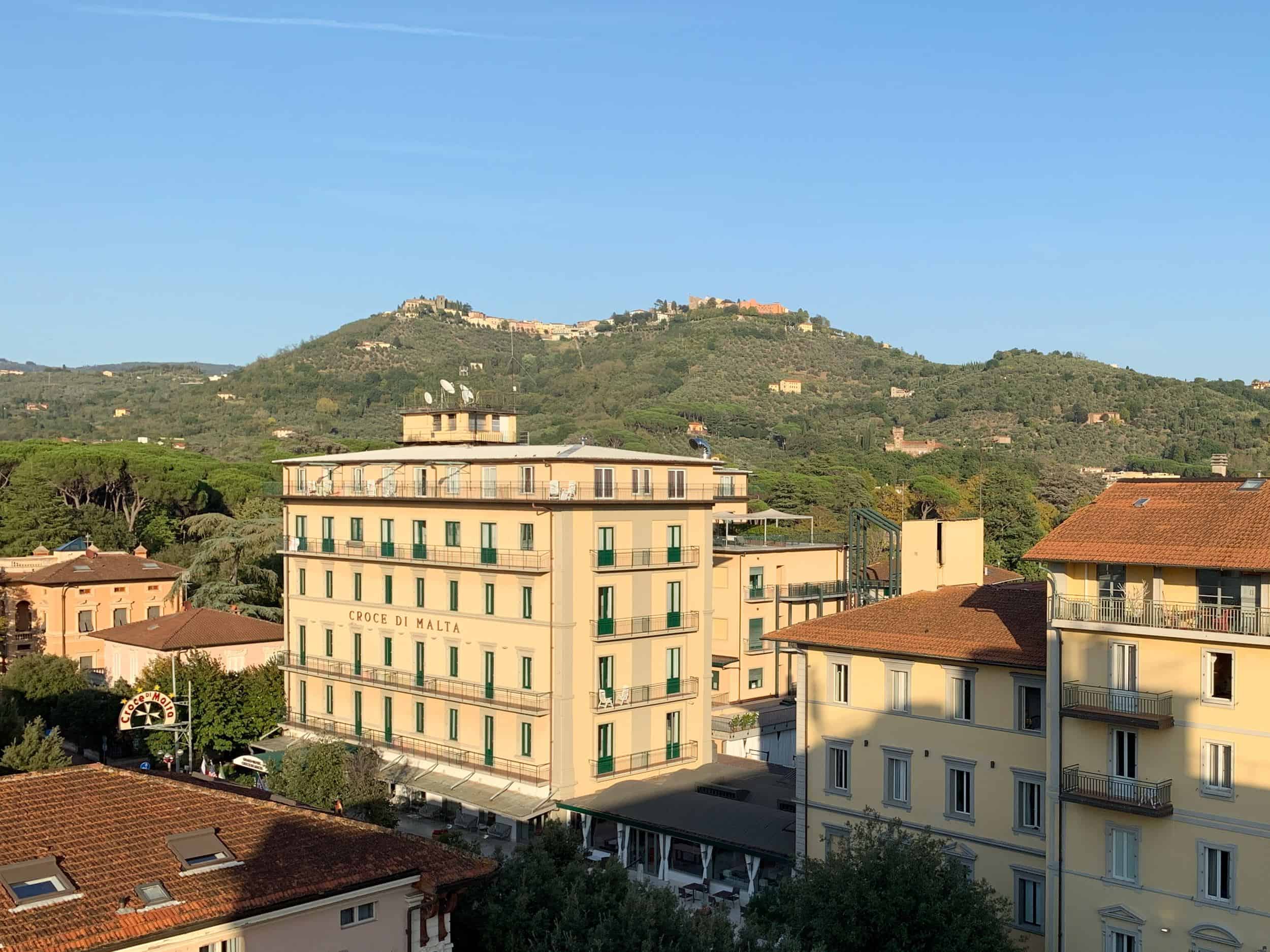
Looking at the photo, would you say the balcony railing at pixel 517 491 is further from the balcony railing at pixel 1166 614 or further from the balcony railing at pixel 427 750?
the balcony railing at pixel 1166 614

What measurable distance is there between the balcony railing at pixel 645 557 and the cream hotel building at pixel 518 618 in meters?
0.08

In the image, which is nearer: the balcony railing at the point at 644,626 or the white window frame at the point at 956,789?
the white window frame at the point at 956,789

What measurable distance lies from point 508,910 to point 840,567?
34.5m

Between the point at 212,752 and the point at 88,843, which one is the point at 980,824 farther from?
the point at 212,752

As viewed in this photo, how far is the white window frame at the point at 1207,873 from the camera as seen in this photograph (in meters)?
24.6

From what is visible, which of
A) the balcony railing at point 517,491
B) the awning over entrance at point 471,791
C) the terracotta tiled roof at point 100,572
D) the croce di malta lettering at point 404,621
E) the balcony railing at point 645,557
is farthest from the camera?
the terracotta tiled roof at point 100,572

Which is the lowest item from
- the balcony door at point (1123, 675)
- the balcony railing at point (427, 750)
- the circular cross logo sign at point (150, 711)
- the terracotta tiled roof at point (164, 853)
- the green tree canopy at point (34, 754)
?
the balcony railing at point (427, 750)

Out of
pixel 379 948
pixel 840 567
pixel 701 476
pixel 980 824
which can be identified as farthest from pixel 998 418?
pixel 379 948

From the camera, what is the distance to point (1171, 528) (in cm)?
2631

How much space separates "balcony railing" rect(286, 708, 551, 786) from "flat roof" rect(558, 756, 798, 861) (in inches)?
67.6

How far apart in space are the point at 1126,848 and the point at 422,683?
24.8m

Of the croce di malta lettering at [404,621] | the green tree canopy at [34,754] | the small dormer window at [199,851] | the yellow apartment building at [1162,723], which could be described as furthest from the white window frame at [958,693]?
the green tree canopy at [34,754]

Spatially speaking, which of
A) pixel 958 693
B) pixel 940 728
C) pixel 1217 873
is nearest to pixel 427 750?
pixel 940 728

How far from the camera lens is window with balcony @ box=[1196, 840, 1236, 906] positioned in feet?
81.0
